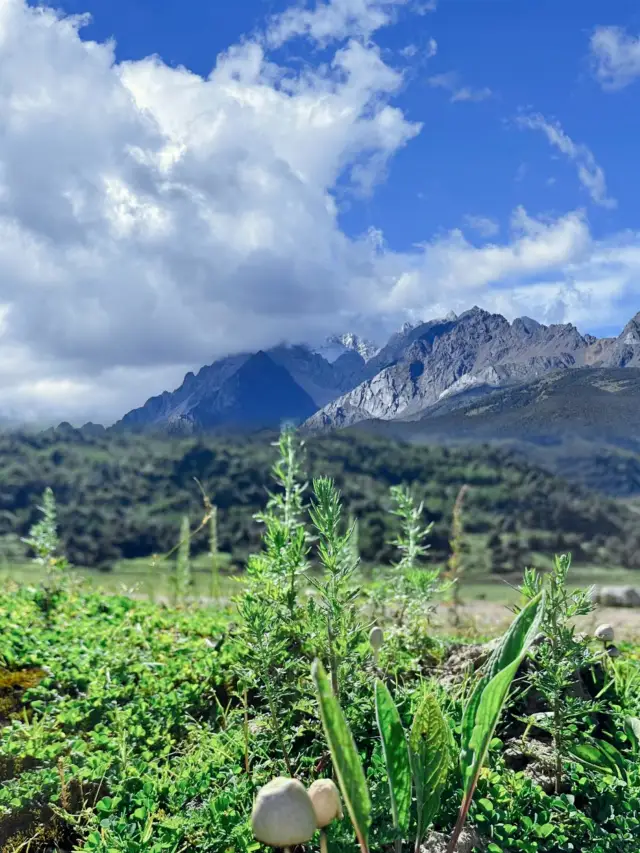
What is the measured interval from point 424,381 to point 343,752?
49.6 meters

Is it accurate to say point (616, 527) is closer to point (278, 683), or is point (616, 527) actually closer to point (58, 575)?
point (58, 575)

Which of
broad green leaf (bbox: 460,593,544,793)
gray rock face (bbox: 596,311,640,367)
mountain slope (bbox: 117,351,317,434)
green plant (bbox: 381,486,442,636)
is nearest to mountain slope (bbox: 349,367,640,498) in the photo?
green plant (bbox: 381,486,442,636)

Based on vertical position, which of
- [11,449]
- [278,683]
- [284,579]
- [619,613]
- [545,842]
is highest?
[11,449]

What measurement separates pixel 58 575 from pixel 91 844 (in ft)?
17.6

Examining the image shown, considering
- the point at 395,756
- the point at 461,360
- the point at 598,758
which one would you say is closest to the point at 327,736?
the point at 395,756

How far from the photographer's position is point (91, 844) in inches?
102

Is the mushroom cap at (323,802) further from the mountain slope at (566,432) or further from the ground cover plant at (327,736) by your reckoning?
the mountain slope at (566,432)

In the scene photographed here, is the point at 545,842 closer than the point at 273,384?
Yes

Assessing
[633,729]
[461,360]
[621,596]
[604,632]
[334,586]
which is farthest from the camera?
[461,360]

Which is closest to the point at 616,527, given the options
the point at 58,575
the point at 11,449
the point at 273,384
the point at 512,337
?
the point at 58,575

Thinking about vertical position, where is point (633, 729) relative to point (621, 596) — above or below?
above

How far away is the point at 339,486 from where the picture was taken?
59.7 ft

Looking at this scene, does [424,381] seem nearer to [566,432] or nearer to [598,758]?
[566,432]

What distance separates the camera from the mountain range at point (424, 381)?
21.9 meters
